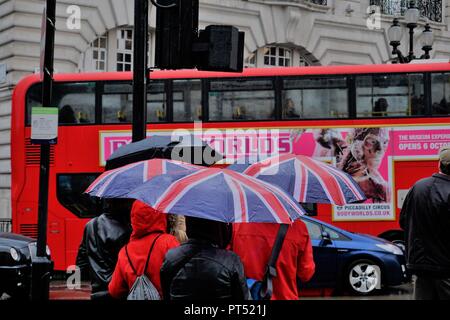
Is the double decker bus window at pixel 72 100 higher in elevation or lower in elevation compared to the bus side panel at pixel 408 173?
higher

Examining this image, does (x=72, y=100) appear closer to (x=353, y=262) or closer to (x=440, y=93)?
(x=353, y=262)

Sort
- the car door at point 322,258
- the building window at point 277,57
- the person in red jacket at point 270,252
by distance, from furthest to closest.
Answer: the building window at point 277,57 → the car door at point 322,258 → the person in red jacket at point 270,252

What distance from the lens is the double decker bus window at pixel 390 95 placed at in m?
15.6

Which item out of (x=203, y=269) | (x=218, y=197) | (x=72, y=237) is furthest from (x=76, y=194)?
(x=203, y=269)

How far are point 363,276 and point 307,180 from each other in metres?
6.78

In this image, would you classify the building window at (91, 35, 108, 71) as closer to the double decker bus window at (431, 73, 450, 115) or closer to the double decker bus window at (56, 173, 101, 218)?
the double decker bus window at (56, 173, 101, 218)

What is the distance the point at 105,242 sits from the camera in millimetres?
5637

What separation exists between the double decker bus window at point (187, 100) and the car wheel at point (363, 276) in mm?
4786

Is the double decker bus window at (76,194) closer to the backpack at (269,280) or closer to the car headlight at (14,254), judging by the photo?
the car headlight at (14,254)

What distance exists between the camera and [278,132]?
51.0 ft

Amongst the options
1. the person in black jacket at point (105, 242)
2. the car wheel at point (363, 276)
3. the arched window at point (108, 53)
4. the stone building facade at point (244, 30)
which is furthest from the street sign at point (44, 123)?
the arched window at point (108, 53)

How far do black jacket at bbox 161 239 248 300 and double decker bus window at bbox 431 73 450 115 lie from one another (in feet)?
39.9
